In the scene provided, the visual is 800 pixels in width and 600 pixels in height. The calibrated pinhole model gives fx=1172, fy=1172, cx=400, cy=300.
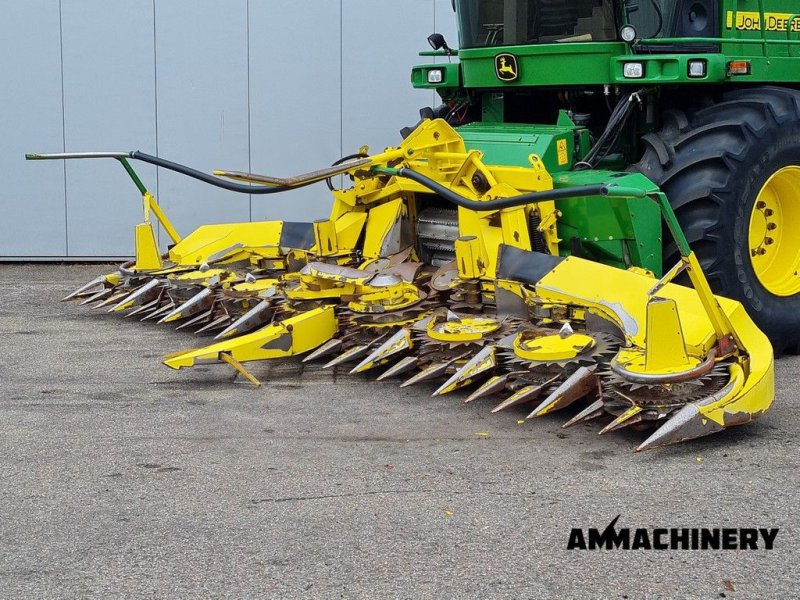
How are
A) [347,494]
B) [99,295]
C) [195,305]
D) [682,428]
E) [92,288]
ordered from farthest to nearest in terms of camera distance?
[92,288] < [99,295] < [195,305] < [682,428] < [347,494]

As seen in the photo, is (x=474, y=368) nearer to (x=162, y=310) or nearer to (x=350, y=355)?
(x=350, y=355)

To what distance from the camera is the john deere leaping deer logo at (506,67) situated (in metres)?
7.13

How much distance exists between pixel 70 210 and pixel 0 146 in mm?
794

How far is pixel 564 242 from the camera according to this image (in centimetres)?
623

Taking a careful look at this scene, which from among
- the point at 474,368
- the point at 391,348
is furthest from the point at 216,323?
the point at 474,368

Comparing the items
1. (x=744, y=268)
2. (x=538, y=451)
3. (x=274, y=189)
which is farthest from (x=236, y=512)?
(x=744, y=268)

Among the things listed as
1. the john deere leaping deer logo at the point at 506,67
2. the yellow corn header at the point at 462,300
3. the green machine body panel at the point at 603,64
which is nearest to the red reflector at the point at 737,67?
the green machine body panel at the point at 603,64

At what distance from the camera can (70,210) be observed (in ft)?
33.0

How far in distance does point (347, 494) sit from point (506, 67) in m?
3.68

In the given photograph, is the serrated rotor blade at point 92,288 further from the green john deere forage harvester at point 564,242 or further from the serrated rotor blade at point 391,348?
the serrated rotor blade at point 391,348

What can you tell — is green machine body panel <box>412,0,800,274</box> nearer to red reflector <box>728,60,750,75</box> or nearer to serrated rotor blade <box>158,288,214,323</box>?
red reflector <box>728,60,750,75</box>

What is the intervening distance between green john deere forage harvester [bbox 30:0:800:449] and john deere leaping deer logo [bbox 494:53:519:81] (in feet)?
0.04

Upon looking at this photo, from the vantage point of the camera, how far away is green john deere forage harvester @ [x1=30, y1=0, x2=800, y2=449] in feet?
16.1

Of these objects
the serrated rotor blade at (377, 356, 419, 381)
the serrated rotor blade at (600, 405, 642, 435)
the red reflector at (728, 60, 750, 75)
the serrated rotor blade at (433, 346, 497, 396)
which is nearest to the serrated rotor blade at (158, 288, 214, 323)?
the serrated rotor blade at (377, 356, 419, 381)
